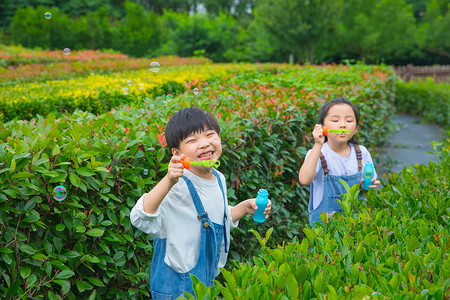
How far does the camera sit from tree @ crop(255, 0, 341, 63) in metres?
27.0

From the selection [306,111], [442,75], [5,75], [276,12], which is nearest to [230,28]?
[276,12]

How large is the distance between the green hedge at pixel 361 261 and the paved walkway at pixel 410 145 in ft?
17.2

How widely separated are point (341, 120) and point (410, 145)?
775 centimetres

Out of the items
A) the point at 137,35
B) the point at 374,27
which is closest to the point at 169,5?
the point at 137,35

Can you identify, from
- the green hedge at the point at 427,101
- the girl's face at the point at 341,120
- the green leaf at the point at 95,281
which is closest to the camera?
the green leaf at the point at 95,281

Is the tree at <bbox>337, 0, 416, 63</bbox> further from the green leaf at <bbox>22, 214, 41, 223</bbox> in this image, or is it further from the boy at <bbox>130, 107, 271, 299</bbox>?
the green leaf at <bbox>22, 214, 41, 223</bbox>

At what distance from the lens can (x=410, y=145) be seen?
410 inches

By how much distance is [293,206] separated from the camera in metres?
4.73

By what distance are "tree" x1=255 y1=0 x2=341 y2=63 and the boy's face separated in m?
26.1

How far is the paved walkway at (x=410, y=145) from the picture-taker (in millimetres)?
8461

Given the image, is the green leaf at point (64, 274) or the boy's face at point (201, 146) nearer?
the boy's face at point (201, 146)

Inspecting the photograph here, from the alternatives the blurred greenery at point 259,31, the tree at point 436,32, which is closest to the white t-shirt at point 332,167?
the blurred greenery at point 259,31

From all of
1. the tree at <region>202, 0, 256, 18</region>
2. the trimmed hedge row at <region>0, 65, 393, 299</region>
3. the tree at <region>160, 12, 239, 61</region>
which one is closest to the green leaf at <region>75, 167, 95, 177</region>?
the trimmed hedge row at <region>0, 65, 393, 299</region>

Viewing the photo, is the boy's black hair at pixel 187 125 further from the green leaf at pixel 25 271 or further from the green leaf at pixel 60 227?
the green leaf at pixel 25 271
